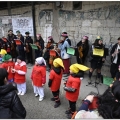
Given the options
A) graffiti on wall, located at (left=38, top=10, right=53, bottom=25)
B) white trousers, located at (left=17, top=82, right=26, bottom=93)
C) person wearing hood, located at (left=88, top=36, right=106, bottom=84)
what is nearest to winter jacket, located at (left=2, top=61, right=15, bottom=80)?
white trousers, located at (left=17, top=82, right=26, bottom=93)

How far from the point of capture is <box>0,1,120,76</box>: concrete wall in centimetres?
623

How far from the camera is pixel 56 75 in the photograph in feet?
14.8

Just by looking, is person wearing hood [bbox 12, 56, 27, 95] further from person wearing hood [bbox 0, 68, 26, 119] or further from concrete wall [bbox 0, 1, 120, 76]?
concrete wall [bbox 0, 1, 120, 76]

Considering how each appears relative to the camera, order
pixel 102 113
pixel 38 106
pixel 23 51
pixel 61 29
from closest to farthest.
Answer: pixel 102 113
pixel 38 106
pixel 61 29
pixel 23 51

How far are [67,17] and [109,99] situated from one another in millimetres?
5921

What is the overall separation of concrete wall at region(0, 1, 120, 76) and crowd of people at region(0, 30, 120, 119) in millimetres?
528

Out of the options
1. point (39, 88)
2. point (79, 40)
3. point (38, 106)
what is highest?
point (79, 40)

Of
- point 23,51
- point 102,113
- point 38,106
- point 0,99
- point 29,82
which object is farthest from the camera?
point 23,51

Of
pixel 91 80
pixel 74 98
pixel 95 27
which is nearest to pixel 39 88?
pixel 74 98

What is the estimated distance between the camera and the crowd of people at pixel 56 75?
6.67 feet

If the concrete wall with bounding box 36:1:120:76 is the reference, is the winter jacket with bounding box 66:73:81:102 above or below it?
below

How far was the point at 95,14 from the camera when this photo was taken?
6578mm

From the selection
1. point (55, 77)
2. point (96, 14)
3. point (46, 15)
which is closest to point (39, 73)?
point (55, 77)

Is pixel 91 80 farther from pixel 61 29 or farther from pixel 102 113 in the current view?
pixel 102 113
